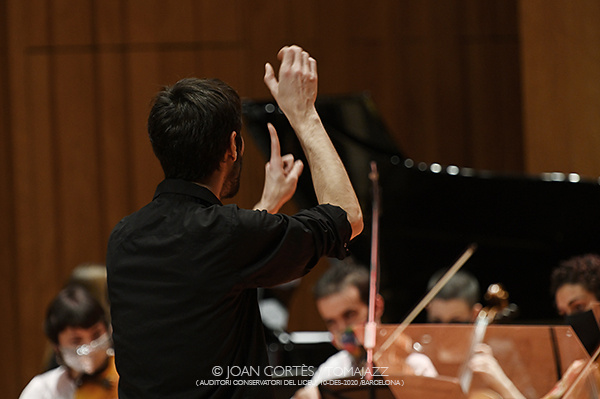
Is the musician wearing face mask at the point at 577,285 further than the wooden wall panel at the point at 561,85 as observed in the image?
No

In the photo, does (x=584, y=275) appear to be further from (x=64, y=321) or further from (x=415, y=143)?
(x=415, y=143)

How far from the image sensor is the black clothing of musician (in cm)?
103

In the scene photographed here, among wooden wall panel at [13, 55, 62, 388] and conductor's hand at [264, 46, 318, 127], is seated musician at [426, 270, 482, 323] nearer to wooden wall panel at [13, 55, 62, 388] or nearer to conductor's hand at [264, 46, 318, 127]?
conductor's hand at [264, 46, 318, 127]

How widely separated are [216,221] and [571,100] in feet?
10.4

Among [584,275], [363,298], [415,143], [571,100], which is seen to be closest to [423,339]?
[584,275]

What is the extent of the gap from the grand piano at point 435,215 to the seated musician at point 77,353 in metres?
1.32

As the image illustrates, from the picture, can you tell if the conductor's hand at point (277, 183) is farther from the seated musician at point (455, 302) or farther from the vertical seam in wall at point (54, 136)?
the vertical seam in wall at point (54, 136)

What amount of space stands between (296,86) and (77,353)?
1279 millimetres

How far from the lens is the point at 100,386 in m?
Answer: 2.01

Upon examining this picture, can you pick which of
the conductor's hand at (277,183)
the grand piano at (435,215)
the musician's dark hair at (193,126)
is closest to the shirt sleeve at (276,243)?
the musician's dark hair at (193,126)

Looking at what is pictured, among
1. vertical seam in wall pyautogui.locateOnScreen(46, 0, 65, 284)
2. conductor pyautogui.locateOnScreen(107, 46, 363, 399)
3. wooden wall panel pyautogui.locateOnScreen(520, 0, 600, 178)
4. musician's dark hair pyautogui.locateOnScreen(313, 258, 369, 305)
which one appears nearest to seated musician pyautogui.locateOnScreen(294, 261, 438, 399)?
musician's dark hair pyautogui.locateOnScreen(313, 258, 369, 305)

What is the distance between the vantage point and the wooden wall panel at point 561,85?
11.7 feet

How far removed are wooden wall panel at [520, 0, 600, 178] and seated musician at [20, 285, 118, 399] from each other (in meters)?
2.73

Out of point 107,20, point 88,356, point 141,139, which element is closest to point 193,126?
point 88,356
